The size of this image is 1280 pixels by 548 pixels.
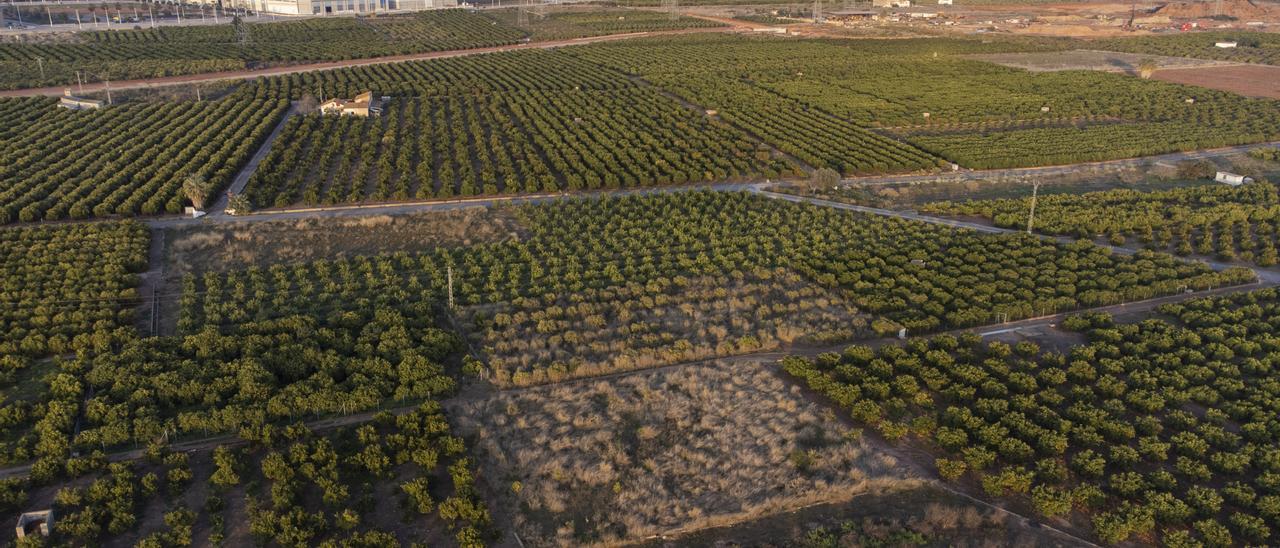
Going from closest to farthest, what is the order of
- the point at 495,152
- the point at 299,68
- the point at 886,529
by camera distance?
the point at 886,529 → the point at 495,152 → the point at 299,68

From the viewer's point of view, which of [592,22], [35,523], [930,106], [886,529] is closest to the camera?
[35,523]

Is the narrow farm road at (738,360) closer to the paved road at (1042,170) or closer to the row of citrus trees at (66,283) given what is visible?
the row of citrus trees at (66,283)

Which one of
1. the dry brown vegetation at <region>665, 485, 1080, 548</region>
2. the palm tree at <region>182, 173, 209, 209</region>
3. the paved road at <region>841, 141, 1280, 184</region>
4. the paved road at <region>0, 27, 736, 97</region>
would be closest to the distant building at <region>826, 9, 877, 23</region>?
the paved road at <region>0, 27, 736, 97</region>

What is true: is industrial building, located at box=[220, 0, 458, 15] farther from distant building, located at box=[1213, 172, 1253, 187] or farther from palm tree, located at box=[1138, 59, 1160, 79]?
distant building, located at box=[1213, 172, 1253, 187]

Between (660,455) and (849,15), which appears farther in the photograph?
(849,15)

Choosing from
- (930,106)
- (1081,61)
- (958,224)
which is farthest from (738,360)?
(1081,61)

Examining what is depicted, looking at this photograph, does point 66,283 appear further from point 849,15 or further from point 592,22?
point 849,15

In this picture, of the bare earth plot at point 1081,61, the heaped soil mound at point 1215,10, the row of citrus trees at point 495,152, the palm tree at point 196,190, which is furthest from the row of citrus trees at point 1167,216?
the heaped soil mound at point 1215,10
